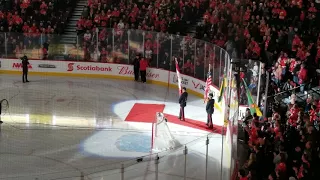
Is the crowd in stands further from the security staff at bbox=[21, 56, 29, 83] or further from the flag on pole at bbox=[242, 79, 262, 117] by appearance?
the flag on pole at bbox=[242, 79, 262, 117]

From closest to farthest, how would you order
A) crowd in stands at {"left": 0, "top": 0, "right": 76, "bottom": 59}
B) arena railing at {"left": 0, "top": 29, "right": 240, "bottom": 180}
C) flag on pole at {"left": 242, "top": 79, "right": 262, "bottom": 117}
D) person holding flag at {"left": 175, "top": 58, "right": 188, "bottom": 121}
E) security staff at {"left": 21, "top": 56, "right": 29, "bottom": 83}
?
flag on pole at {"left": 242, "top": 79, "right": 262, "bottom": 117} < person holding flag at {"left": 175, "top": 58, "right": 188, "bottom": 121} < arena railing at {"left": 0, "top": 29, "right": 240, "bottom": 180} < security staff at {"left": 21, "top": 56, "right": 29, "bottom": 83} < crowd in stands at {"left": 0, "top": 0, "right": 76, "bottom": 59}

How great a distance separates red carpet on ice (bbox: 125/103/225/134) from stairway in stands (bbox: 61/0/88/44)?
6389mm

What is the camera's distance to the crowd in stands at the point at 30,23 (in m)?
25.7

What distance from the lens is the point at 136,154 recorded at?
15.8m

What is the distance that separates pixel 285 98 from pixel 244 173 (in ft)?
22.9

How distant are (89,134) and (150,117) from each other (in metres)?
2.78

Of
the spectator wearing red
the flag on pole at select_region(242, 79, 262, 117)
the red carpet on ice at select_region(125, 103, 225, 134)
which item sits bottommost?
the red carpet on ice at select_region(125, 103, 225, 134)

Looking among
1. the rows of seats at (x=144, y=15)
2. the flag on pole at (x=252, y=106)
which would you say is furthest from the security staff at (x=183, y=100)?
the rows of seats at (x=144, y=15)

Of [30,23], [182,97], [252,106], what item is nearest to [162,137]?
[252,106]

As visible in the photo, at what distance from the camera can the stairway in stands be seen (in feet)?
86.3

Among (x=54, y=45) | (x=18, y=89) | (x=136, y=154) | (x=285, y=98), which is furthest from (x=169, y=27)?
(x=136, y=154)

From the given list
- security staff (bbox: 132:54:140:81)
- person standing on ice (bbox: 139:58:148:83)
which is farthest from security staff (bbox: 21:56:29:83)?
person standing on ice (bbox: 139:58:148:83)

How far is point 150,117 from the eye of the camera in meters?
19.7

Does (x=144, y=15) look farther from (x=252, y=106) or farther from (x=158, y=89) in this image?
(x=252, y=106)
